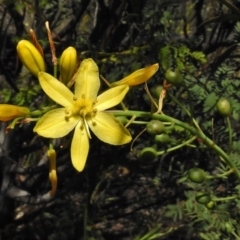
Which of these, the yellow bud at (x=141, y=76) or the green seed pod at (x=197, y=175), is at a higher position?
the yellow bud at (x=141, y=76)

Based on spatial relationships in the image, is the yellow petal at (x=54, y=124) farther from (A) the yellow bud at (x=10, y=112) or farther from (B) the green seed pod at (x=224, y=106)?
(B) the green seed pod at (x=224, y=106)

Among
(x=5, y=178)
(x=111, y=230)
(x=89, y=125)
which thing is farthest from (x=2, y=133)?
(x=89, y=125)

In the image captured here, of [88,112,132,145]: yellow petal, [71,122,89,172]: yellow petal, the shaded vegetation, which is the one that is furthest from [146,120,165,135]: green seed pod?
the shaded vegetation

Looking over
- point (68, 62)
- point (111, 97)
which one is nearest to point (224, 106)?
point (111, 97)

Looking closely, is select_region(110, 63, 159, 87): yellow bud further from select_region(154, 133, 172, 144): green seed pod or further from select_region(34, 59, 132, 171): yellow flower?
select_region(154, 133, 172, 144): green seed pod

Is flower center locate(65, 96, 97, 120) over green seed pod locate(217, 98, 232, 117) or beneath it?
beneath

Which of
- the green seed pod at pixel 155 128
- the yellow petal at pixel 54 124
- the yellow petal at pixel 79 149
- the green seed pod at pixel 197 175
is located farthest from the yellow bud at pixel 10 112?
the green seed pod at pixel 197 175

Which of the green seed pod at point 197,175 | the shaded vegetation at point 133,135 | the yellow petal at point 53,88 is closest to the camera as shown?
the yellow petal at point 53,88

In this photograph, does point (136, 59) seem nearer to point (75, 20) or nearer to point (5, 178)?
point (75, 20)
